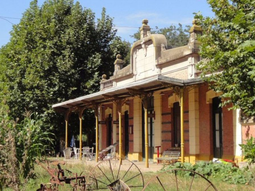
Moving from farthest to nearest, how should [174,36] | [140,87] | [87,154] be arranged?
[174,36]
[87,154]
[140,87]

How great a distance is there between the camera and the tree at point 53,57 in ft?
81.0

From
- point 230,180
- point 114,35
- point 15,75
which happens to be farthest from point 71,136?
point 230,180

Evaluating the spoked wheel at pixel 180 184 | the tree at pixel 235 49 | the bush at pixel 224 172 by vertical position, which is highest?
the tree at pixel 235 49

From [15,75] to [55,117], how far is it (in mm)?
3900

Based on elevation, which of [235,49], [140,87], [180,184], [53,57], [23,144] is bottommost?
[180,184]

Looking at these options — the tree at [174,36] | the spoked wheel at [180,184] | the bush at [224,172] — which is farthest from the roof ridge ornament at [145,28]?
the tree at [174,36]

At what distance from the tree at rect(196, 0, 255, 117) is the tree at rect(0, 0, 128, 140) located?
1595 cm

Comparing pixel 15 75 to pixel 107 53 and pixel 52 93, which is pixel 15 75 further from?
pixel 107 53

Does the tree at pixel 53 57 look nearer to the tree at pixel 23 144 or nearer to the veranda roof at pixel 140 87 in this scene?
the veranda roof at pixel 140 87

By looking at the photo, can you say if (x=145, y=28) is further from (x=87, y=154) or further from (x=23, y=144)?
(x=23, y=144)

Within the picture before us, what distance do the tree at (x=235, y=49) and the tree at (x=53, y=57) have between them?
15.9 metres

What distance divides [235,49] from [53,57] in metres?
20.0

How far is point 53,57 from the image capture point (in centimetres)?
2550

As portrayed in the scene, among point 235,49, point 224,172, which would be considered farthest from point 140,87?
point 235,49
